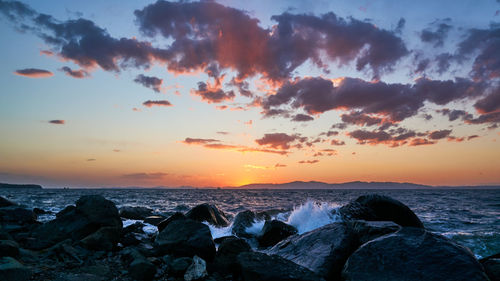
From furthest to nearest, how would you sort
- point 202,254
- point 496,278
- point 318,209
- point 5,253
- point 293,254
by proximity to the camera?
1. point 318,209
2. point 202,254
3. point 5,253
4. point 293,254
5. point 496,278

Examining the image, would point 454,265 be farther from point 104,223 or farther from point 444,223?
point 444,223

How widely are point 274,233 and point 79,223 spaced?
22.8 ft

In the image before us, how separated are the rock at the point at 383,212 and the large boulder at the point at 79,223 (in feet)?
27.5

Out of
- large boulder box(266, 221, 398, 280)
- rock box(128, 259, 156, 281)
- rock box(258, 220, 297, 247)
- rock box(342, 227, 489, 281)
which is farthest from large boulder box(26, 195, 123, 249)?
rock box(342, 227, 489, 281)

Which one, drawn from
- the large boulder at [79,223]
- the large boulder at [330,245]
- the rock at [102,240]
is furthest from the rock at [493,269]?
the large boulder at [79,223]

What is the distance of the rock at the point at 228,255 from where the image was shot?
683cm

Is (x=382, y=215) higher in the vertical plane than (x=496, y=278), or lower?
higher

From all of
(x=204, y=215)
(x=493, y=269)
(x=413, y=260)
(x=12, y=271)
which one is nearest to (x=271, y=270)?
(x=413, y=260)

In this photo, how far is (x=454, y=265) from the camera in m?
4.42

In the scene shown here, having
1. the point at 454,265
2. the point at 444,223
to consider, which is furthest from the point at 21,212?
the point at 444,223

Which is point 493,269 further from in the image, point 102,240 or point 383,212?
point 102,240

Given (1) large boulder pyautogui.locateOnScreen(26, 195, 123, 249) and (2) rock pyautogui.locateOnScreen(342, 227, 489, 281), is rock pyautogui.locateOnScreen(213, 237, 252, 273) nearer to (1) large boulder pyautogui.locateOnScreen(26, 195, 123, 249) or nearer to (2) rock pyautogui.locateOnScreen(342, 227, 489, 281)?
(2) rock pyautogui.locateOnScreen(342, 227, 489, 281)

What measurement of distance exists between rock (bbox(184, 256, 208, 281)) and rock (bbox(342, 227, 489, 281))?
3055mm

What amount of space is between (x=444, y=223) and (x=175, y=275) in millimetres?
16534
